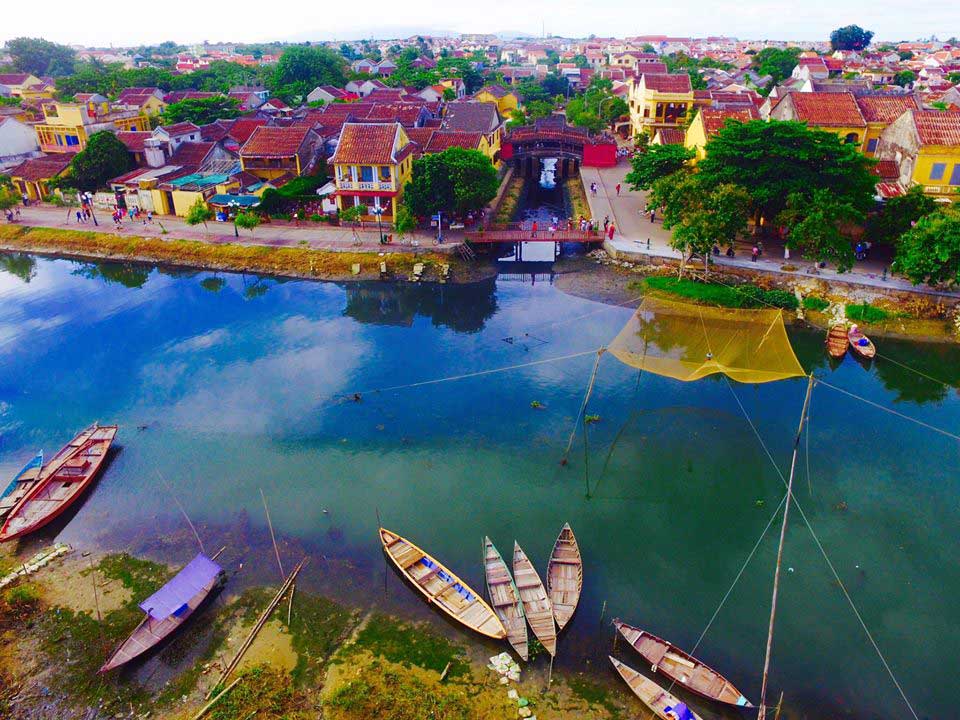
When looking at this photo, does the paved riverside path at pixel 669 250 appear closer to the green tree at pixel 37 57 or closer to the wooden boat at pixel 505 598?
the wooden boat at pixel 505 598

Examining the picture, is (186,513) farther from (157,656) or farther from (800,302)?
(800,302)

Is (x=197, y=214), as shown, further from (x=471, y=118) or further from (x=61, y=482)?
(x=471, y=118)

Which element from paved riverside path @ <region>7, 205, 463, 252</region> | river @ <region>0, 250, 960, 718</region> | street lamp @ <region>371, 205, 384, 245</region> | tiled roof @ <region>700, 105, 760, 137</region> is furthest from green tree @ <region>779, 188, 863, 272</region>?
street lamp @ <region>371, 205, 384, 245</region>

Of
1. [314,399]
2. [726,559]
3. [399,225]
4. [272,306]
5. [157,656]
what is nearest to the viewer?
[157,656]

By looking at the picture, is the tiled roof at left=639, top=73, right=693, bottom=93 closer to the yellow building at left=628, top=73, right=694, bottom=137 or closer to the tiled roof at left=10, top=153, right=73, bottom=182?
the yellow building at left=628, top=73, right=694, bottom=137

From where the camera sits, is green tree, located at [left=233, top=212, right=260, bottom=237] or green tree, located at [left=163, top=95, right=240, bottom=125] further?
green tree, located at [left=163, top=95, right=240, bottom=125]

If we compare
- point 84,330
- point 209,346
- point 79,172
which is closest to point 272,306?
point 209,346
